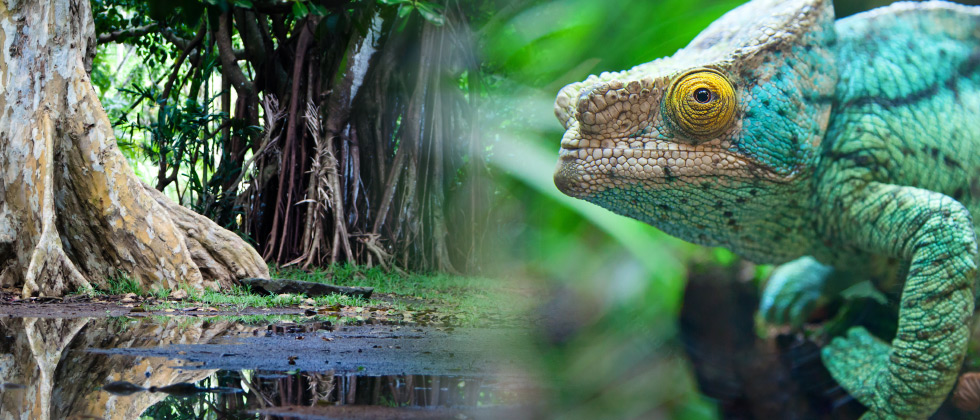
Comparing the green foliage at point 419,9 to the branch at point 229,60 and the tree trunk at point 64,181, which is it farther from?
the branch at point 229,60

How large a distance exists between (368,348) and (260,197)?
14.5ft

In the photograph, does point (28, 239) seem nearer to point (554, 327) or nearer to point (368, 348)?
point (368, 348)

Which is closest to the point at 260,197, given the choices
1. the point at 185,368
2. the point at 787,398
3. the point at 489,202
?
the point at 489,202

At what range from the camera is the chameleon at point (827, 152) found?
5.81 feet

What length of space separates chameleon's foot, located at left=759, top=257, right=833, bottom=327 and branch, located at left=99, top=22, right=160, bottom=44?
7.00 m

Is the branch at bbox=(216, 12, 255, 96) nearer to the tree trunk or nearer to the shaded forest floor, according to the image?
the tree trunk

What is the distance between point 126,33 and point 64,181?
A: 13.1 ft

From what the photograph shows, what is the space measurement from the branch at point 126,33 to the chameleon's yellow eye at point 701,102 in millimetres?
7045

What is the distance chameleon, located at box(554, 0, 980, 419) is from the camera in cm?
177

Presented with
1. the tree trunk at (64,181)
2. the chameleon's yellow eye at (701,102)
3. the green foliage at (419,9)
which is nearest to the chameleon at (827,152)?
the chameleon's yellow eye at (701,102)

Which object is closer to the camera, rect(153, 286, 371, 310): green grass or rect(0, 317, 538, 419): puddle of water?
rect(0, 317, 538, 419): puddle of water

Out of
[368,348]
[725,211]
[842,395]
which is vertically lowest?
[842,395]

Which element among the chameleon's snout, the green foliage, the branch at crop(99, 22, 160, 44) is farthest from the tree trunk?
the branch at crop(99, 22, 160, 44)

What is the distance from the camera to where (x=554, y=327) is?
2.70 m
